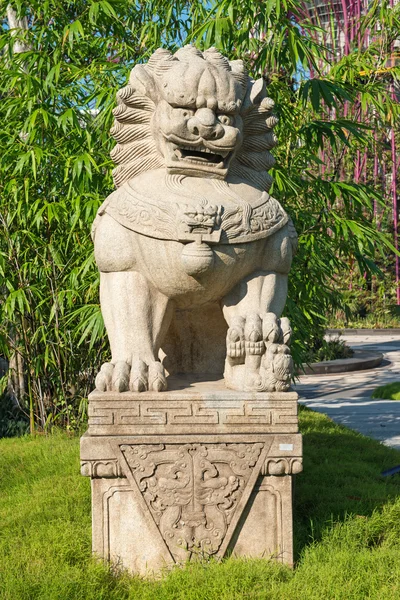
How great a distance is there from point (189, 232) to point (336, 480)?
164 cm

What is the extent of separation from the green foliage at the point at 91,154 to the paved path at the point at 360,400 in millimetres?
1517

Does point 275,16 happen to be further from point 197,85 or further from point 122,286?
point 122,286

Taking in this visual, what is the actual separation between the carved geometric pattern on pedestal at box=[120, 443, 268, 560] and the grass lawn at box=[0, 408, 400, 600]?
93mm

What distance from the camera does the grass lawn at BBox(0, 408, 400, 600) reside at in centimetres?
206

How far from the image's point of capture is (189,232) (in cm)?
221

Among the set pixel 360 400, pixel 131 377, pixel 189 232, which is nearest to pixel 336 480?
Result: pixel 131 377

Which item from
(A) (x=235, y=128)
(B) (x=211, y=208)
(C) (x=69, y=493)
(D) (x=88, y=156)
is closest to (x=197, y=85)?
(A) (x=235, y=128)

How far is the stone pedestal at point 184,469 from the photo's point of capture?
7.22 ft

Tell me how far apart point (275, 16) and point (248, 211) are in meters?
1.55

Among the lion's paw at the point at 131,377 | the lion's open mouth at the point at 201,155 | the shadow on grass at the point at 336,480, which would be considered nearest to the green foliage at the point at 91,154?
the shadow on grass at the point at 336,480

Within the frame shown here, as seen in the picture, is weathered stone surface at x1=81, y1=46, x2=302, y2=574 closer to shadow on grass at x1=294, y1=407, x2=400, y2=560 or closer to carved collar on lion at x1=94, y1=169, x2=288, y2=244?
carved collar on lion at x1=94, y1=169, x2=288, y2=244

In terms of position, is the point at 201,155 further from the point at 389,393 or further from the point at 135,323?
the point at 389,393

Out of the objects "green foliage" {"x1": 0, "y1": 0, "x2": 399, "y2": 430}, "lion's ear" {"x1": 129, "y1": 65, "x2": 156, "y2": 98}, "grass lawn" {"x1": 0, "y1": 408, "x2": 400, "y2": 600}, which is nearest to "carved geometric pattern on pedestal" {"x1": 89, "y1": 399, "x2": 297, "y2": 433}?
"grass lawn" {"x1": 0, "y1": 408, "x2": 400, "y2": 600}

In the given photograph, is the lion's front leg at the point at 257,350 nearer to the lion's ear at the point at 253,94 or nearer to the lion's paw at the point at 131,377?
the lion's paw at the point at 131,377
